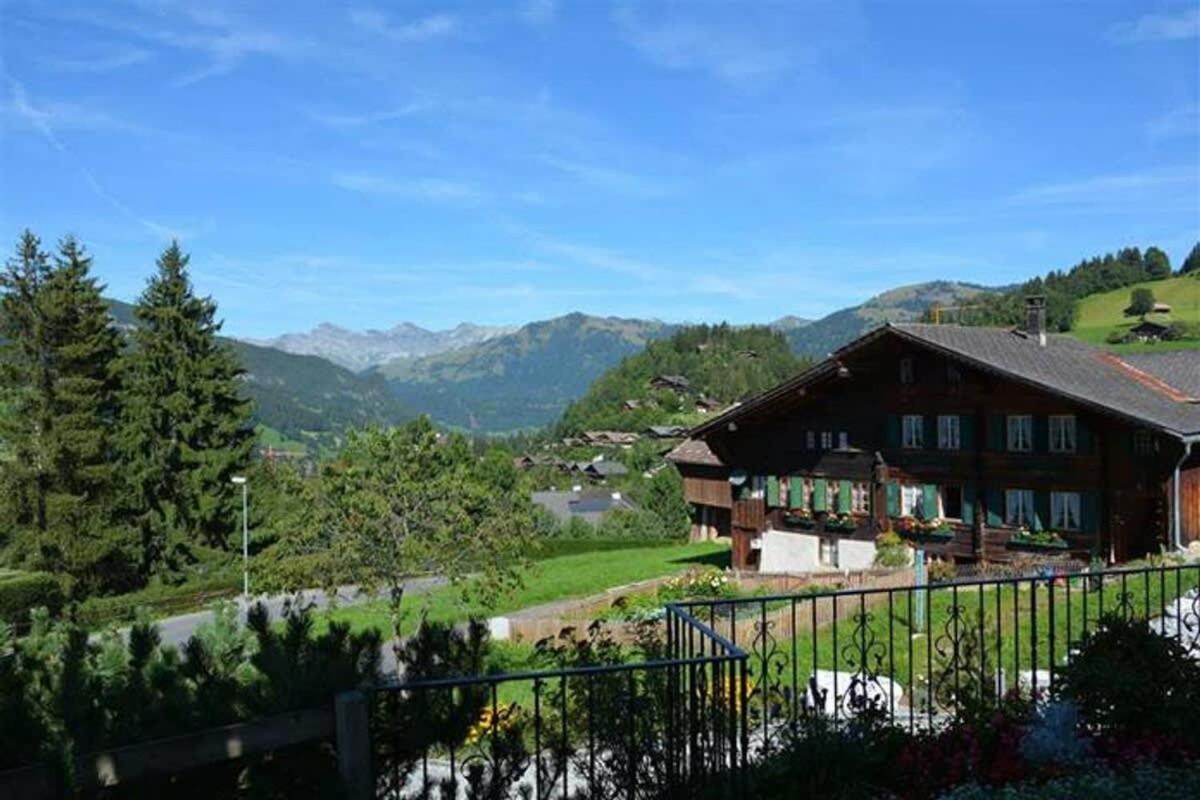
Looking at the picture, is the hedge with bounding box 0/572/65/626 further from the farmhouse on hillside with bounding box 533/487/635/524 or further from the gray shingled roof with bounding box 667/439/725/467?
the farmhouse on hillside with bounding box 533/487/635/524

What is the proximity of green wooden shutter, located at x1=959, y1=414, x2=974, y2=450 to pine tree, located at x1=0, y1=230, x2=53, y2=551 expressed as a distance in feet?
105

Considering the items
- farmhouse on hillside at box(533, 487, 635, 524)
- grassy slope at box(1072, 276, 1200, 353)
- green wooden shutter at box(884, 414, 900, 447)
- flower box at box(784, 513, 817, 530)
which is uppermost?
grassy slope at box(1072, 276, 1200, 353)

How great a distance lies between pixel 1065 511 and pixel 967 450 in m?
3.36

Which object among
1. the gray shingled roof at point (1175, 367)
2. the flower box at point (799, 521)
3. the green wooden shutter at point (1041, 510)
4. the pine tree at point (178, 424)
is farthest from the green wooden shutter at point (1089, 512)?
the pine tree at point (178, 424)

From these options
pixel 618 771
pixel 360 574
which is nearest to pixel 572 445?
pixel 360 574

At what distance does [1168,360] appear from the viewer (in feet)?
104

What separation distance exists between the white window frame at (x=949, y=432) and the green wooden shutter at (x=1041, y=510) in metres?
2.83

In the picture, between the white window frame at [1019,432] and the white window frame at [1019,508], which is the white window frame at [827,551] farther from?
the white window frame at [1019,432]

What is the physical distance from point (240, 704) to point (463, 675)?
114cm

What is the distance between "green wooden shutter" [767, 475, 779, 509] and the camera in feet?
120

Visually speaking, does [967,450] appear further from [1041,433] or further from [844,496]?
[844,496]

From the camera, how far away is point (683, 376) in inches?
6284

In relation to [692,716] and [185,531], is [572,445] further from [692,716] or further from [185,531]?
[692,716]

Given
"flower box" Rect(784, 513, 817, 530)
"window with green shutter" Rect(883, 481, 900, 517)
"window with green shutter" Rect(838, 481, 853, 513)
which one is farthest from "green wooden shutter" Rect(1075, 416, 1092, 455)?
"flower box" Rect(784, 513, 817, 530)
